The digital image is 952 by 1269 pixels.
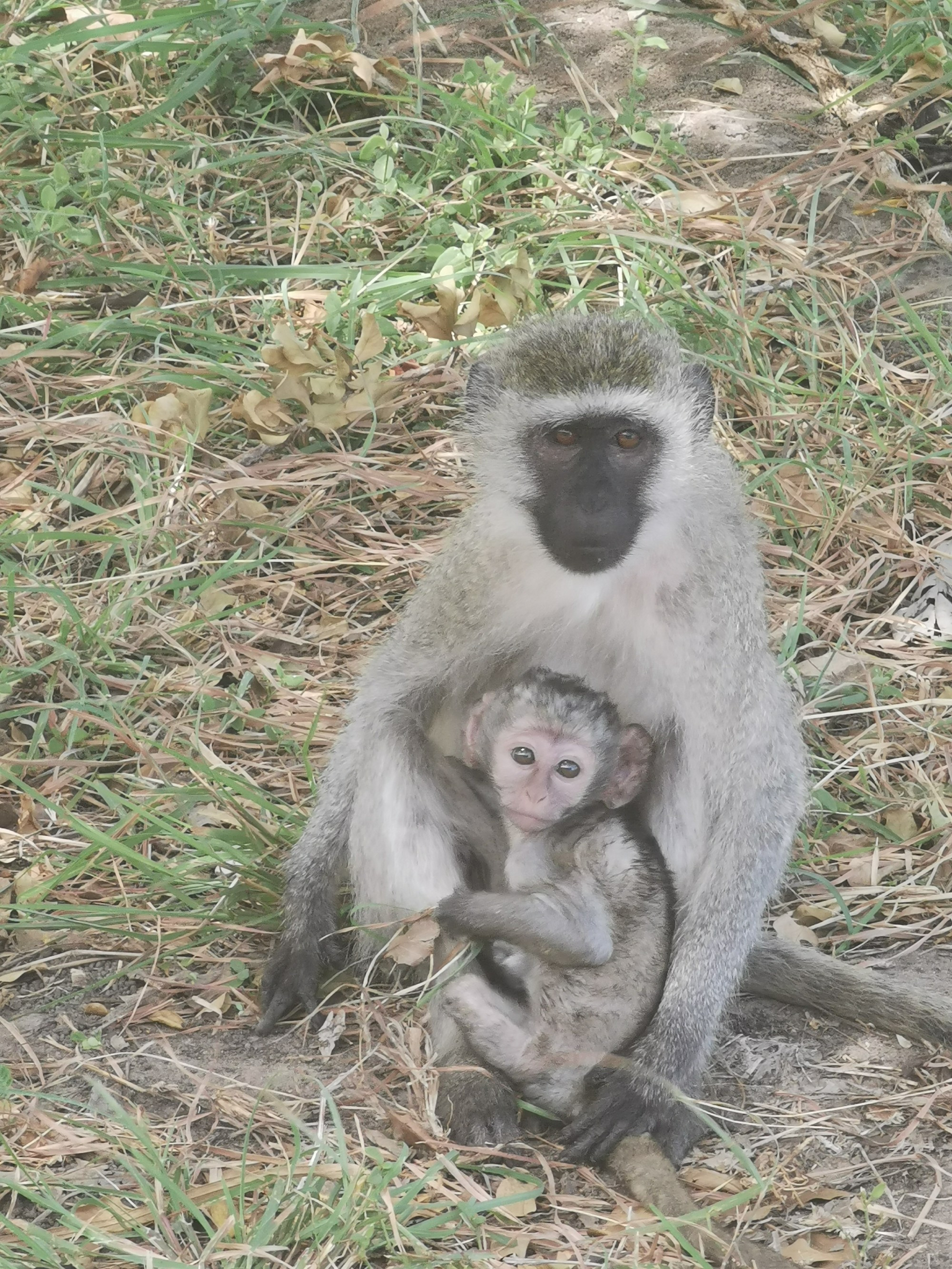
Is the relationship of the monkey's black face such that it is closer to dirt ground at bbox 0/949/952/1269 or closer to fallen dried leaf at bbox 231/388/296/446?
dirt ground at bbox 0/949/952/1269

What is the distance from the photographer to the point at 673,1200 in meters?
3.16

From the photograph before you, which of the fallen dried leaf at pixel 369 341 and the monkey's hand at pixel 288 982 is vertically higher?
the fallen dried leaf at pixel 369 341

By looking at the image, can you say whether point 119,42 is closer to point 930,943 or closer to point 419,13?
point 419,13

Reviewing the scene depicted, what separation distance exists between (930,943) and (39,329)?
12.3 ft

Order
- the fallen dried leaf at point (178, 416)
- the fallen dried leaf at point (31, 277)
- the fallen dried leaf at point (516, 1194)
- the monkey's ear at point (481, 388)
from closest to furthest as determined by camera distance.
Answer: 1. the fallen dried leaf at point (516, 1194)
2. the monkey's ear at point (481, 388)
3. the fallen dried leaf at point (178, 416)
4. the fallen dried leaf at point (31, 277)

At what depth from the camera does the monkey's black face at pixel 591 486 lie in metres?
3.58

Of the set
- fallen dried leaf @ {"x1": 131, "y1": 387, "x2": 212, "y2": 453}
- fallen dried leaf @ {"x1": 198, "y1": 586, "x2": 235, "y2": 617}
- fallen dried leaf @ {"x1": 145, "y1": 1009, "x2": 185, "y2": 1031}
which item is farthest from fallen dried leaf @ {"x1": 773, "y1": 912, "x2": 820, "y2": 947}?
fallen dried leaf @ {"x1": 131, "y1": 387, "x2": 212, "y2": 453}

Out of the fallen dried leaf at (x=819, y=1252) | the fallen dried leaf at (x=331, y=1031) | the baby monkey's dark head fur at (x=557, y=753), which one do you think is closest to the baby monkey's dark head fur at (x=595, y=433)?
the baby monkey's dark head fur at (x=557, y=753)

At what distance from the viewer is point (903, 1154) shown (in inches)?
130

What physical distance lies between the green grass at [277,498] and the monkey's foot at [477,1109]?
5cm

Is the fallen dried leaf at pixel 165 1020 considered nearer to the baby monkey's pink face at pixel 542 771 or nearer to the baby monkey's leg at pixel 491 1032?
the baby monkey's leg at pixel 491 1032

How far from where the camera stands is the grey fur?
3641 mm

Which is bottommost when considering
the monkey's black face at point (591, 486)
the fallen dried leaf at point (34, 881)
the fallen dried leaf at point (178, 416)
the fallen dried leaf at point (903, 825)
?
the fallen dried leaf at point (34, 881)

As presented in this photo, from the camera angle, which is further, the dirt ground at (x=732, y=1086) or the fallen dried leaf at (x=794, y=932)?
the fallen dried leaf at (x=794, y=932)
